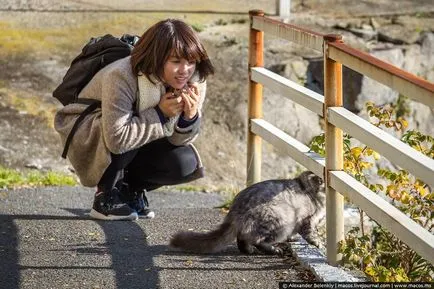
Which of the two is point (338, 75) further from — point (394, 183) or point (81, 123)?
point (81, 123)

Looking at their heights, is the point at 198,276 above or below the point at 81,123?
below

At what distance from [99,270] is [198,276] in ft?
1.63

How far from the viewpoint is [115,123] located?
20.2ft

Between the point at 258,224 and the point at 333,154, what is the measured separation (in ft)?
2.03

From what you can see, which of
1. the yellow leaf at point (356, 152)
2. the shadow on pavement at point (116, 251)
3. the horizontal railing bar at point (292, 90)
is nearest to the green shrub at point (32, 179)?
the shadow on pavement at point (116, 251)

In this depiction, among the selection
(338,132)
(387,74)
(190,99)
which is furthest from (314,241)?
(387,74)

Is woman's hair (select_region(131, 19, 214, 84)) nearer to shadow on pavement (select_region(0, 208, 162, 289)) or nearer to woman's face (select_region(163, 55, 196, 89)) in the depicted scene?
woman's face (select_region(163, 55, 196, 89))

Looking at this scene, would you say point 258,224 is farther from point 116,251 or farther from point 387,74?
point 387,74

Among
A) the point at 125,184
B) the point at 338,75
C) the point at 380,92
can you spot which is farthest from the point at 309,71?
the point at 338,75

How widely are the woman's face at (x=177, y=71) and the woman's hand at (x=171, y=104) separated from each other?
0.22 ft

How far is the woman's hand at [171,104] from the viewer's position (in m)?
6.21

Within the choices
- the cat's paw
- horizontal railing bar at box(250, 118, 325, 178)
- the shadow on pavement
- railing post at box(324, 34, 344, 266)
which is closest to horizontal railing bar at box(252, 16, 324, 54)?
railing post at box(324, 34, 344, 266)

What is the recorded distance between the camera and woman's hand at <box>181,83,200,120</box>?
6203mm

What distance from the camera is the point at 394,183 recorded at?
6082 mm
